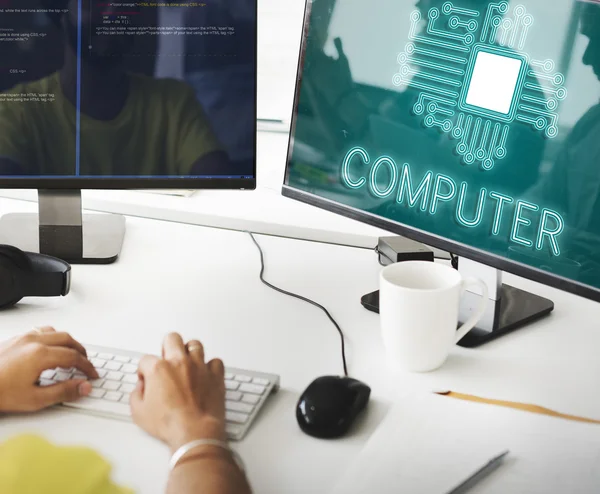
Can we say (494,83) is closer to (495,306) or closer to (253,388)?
(495,306)

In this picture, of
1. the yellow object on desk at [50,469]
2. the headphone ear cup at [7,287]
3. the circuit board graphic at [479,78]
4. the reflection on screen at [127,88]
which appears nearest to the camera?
the yellow object on desk at [50,469]

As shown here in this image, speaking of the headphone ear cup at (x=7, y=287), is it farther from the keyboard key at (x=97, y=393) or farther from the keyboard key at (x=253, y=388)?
the keyboard key at (x=253, y=388)

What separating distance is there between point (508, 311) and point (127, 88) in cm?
66

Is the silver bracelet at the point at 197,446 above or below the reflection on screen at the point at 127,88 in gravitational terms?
below

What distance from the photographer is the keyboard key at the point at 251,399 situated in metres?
0.83

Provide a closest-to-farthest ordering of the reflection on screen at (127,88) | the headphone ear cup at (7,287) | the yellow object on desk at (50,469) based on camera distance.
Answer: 1. the yellow object on desk at (50,469)
2. the headphone ear cup at (7,287)
3. the reflection on screen at (127,88)

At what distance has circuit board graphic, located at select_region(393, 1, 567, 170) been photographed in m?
0.91

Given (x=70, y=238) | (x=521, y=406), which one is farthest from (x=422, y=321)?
(x=70, y=238)

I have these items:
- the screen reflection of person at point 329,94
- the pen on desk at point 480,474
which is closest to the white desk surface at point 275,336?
the pen on desk at point 480,474

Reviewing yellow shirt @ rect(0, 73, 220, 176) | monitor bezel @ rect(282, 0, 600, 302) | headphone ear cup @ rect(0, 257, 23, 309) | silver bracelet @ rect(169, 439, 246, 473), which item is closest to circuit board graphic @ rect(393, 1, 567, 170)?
monitor bezel @ rect(282, 0, 600, 302)

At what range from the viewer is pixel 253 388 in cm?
85

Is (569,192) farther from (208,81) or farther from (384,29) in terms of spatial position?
(208,81)

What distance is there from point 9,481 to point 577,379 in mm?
628

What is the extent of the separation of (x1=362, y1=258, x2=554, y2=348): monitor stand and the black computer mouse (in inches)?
8.8
